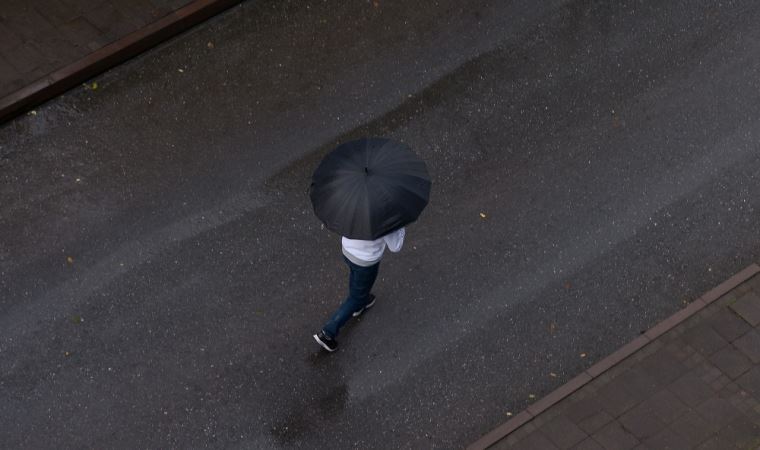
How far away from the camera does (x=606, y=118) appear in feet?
33.7

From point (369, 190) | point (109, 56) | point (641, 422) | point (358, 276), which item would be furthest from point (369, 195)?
point (109, 56)

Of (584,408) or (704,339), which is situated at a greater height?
(704,339)

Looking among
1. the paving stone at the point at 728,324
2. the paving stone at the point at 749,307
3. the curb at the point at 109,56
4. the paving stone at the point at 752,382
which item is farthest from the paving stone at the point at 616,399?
the curb at the point at 109,56

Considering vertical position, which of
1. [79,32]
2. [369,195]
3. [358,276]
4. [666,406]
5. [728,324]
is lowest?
[666,406]

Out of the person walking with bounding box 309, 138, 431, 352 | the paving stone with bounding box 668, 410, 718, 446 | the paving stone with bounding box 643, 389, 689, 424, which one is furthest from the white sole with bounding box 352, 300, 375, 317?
the paving stone with bounding box 668, 410, 718, 446

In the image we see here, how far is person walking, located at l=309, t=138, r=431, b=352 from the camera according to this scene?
7438 millimetres

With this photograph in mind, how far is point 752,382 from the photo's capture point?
8672 millimetres

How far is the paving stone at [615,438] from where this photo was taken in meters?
8.36

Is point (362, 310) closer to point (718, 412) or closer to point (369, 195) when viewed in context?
point (369, 195)

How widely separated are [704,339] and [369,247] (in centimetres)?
326

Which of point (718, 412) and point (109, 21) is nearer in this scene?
point (718, 412)

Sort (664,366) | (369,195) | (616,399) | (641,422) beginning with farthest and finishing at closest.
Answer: (664,366)
(616,399)
(641,422)
(369,195)

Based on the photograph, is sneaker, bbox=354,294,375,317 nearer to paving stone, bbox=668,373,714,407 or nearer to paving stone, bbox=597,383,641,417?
paving stone, bbox=597,383,641,417

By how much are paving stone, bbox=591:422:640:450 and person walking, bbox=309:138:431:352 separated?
7.90 feet
